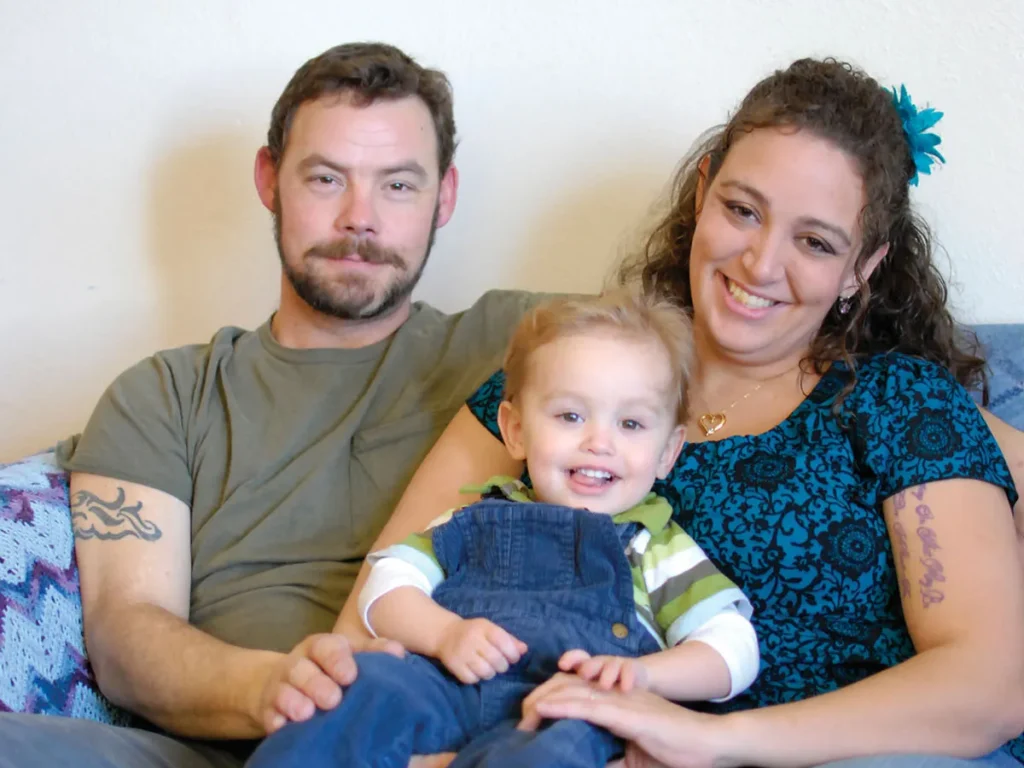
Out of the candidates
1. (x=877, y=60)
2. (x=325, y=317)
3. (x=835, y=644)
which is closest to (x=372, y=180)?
(x=325, y=317)

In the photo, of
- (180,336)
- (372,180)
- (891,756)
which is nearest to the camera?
(891,756)

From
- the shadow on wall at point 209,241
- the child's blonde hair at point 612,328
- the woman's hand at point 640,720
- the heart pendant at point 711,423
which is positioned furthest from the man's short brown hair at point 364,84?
the woman's hand at point 640,720

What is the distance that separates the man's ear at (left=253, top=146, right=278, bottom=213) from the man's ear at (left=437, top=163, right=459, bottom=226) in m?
0.33

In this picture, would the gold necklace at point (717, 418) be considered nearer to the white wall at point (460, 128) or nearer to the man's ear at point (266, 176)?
the white wall at point (460, 128)

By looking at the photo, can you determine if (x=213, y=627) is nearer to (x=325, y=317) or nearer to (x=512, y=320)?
(x=325, y=317)

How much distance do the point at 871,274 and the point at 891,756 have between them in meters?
0.80

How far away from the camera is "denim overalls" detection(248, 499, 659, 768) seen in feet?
3.68

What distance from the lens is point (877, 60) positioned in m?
2.00

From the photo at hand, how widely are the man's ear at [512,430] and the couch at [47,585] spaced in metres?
0.77

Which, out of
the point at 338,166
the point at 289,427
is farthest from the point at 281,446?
the point at 338,166

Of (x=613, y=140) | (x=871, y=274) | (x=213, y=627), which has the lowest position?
(x=213, y=627)

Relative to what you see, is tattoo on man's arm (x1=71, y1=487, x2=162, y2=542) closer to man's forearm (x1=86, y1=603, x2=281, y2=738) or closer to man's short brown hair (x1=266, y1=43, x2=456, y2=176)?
man's forearm (x1=86, y1=603, x2=281, y2=738)

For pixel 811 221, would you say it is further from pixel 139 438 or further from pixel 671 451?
pixel 139 438

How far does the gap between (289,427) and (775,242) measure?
2.92ft
